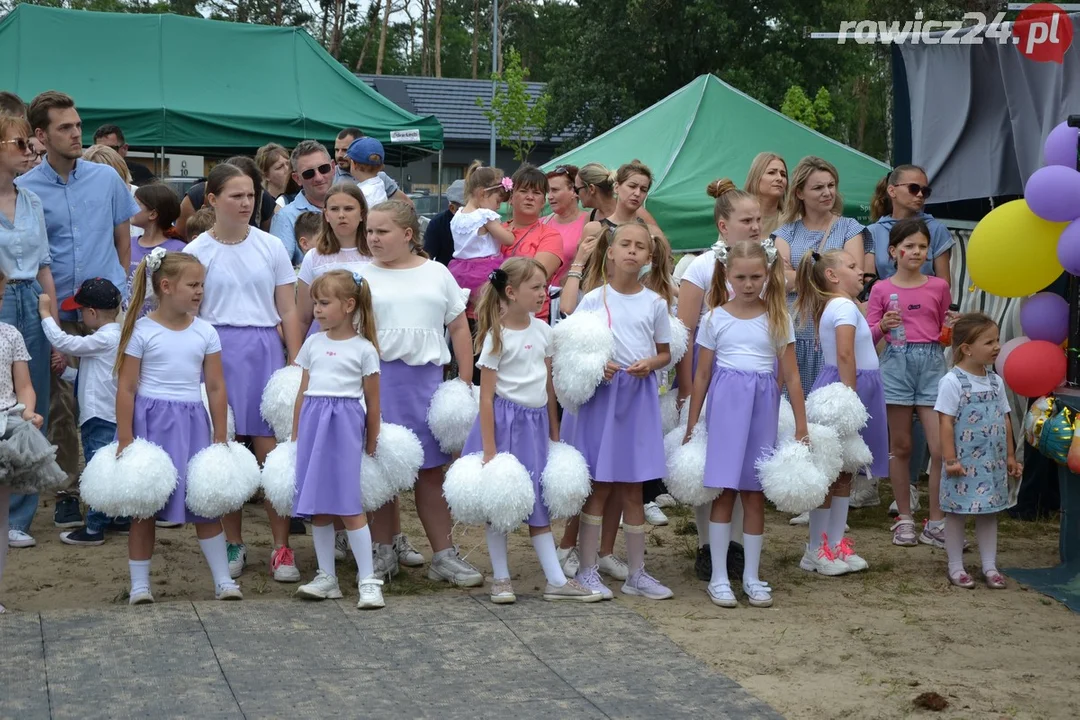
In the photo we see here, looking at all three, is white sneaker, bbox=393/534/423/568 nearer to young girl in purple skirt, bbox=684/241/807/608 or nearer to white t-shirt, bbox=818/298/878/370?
young girl in purple skirt, bbox=684/241/807/608

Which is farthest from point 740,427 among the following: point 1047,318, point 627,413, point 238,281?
point 238,281

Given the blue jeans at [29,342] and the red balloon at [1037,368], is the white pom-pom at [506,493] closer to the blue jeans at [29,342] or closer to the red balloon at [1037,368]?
the blue jeans at [29,342]

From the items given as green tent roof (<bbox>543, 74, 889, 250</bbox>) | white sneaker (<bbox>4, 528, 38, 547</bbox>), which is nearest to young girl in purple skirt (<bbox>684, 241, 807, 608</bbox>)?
white sneaker (<bbox>4, 528, 38, 547</bbox>)

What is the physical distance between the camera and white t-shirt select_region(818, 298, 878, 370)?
6.16m

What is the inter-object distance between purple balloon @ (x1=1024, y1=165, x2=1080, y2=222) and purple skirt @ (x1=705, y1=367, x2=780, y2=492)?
1.61 meters

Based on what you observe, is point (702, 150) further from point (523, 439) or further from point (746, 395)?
point (523, 439)

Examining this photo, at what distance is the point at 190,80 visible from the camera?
15.2 meters

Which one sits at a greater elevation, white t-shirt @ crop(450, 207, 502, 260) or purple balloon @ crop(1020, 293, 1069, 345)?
white t-shirt @ crop(450, 207, 502, 260)

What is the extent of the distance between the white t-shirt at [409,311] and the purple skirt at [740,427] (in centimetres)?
130

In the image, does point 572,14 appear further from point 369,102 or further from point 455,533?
point 455,533

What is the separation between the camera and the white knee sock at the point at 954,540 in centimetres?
610

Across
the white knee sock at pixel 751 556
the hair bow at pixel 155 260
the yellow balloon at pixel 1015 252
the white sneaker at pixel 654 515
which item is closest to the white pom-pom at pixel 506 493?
the white knee sock at pixel 751 556

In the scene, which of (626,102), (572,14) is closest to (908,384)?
(626,102)

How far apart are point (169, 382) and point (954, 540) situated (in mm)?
3778
